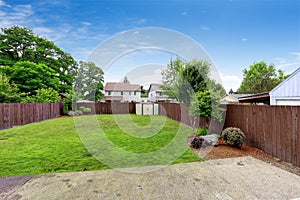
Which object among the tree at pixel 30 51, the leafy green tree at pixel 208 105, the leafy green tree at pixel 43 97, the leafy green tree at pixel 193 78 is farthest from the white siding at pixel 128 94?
the leafy green tree at pixel 208 105

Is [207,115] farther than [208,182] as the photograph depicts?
Yes

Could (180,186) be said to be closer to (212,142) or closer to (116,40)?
(212,142)

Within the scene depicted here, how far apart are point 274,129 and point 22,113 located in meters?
11.8

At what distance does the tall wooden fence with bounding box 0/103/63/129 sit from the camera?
841cm

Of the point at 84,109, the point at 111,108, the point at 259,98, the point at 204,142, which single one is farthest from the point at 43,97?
the point at 259,98

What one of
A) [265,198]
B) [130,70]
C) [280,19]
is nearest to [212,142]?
[265,198]

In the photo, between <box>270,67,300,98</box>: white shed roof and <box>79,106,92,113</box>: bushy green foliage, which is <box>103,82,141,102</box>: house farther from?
<box>270,67,300,98</box>: white shed roof

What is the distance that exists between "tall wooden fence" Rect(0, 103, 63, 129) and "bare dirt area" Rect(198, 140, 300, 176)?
31.6 ft

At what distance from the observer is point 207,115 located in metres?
5.94

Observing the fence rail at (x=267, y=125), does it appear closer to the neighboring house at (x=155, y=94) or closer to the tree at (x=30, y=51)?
the tree at (x=30, y=51)

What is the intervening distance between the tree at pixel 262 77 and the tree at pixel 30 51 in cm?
2905

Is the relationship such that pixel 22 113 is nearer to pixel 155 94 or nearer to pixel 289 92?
pixel 289 92

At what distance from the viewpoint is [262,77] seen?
87.9ft

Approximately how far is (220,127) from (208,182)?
388 centimetres
